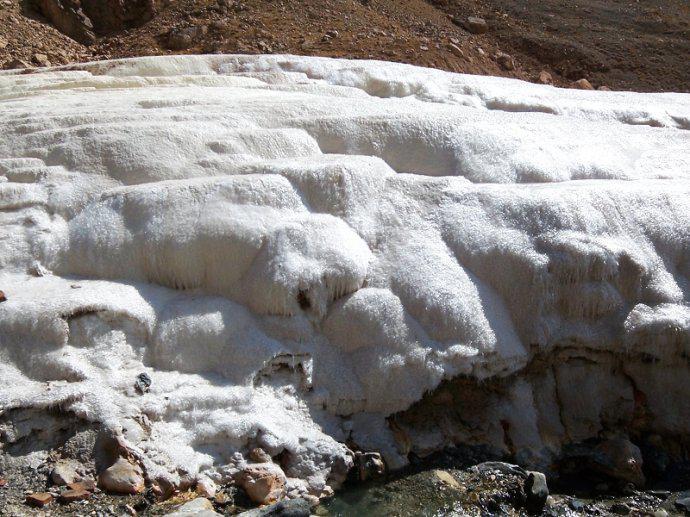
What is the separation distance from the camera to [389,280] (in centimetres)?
812

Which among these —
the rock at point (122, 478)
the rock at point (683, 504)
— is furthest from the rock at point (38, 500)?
the rock at point (683, 504)

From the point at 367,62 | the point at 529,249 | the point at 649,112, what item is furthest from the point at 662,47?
the point at 529,249

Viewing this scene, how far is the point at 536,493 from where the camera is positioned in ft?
23.0

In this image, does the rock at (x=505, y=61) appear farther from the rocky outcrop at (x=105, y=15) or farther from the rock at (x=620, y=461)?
the rock at (x=620, y=461)

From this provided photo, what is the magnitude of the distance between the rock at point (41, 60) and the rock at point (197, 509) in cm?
1001

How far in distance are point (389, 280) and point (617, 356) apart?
243 cm

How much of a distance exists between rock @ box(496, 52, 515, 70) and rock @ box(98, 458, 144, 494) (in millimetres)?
13029

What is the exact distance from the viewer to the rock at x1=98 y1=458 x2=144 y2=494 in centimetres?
645

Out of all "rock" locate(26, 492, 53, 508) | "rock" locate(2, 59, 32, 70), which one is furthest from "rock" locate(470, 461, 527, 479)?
"rock" locate(2, 59, 32, 70)

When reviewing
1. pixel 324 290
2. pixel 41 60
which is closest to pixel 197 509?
pixel 324 290

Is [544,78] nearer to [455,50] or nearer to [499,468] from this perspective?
[455,50]

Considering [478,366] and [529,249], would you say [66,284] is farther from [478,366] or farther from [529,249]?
[529,249]

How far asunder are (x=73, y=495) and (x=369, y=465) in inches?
96.4

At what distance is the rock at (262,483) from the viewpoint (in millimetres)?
6629
